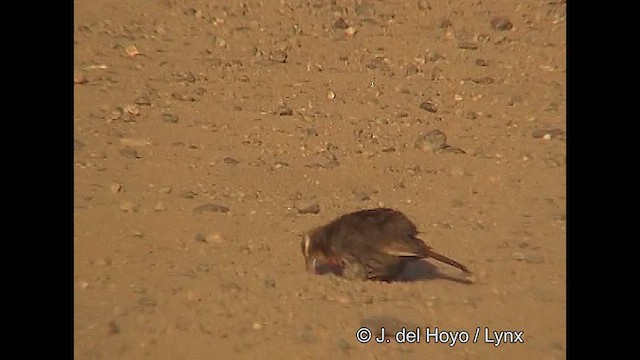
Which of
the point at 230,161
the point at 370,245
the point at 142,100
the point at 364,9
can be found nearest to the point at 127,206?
the point at 230,161

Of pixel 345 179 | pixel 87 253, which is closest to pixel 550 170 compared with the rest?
pixel 345 179

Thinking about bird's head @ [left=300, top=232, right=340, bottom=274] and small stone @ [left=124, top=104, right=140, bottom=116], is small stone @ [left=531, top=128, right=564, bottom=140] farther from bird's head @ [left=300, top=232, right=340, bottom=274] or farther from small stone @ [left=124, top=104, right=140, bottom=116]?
small stone @ [left=124, top=104, right=140, bottom=116]

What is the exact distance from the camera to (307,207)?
299 cm

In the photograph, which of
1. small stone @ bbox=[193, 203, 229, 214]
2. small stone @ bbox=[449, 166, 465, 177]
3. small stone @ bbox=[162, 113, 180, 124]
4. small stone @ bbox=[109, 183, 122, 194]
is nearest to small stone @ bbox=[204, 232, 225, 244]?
small stone @ bbox=[193, 203, 229, 214]

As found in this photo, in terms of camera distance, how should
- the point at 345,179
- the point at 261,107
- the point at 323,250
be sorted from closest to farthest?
the point at 323,250, the point at 345,179, the point at 261,107

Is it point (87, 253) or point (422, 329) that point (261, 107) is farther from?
point (422, 329)

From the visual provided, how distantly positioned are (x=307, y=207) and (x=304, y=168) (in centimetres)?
30

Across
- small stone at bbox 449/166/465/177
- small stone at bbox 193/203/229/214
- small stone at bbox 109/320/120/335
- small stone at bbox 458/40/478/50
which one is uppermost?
small stone at bbox 458/40/478/50

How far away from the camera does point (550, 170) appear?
320 centimetres

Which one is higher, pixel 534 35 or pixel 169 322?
pixel 534 35

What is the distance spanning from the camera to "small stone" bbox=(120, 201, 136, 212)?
2943 mm

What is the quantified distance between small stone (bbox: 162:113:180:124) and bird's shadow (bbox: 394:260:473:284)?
4.64ft

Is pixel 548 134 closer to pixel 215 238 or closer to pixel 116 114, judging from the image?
pixel 215 238

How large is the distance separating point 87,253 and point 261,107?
124 cm
